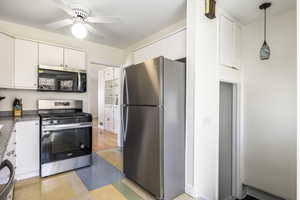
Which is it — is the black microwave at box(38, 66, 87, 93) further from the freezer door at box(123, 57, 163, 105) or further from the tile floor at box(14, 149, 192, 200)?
the tile floor at box(14, 149, 192, 200)

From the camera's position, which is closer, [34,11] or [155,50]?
[34,11]

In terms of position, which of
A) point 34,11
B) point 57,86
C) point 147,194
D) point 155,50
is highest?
point 34,11

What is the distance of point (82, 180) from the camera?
2.36 meters

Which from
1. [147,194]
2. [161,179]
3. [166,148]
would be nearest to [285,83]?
[166,148]

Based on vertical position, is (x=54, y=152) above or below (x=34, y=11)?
below

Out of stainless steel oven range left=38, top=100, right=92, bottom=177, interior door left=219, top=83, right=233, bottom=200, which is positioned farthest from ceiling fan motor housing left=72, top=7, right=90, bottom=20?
interior door left=219, top=83, right=233, bottom=200

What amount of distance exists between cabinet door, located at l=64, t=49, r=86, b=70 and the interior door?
2850 mm

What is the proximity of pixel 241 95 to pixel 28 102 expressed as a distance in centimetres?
402

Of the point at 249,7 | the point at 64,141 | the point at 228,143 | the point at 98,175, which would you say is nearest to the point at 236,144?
the point at 228,143

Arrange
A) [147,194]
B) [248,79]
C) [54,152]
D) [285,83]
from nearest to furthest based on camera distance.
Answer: [147,194], [285,83], [54,152], [248,79]

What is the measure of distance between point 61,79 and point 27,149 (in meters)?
1.36

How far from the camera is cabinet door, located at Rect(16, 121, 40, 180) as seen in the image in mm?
2252

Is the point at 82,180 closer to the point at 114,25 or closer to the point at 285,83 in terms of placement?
the point at 114,25

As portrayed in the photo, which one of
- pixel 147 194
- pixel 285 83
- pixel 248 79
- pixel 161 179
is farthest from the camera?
pixel 248 79
